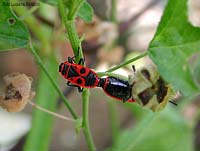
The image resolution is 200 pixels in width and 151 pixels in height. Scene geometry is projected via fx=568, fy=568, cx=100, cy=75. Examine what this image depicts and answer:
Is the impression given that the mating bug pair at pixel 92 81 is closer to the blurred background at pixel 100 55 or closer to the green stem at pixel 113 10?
the blurred background at pixel 100 55

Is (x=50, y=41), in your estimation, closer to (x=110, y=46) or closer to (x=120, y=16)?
(x=110, y=46)

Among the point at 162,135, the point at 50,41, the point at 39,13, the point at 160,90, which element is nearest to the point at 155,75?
the point at 160,90

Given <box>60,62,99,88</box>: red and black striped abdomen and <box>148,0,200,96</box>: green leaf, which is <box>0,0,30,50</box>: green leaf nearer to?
<box>60,62,99,88</box>: red and black striped abdomen

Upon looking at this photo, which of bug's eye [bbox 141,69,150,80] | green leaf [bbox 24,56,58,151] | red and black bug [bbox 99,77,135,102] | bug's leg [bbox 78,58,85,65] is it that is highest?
bug's leg [bbox 78,58,85,65]

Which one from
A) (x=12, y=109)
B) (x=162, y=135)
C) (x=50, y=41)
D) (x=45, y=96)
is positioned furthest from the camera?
(x=162, y=135)

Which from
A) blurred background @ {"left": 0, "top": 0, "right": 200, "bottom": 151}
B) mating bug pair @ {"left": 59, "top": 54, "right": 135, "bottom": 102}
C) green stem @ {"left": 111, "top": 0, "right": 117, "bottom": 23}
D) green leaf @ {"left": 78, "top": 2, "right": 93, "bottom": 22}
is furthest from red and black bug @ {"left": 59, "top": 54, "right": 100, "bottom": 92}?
green stem @ {"left": 111, "top": 0, "right": 117, "bottom": 23}

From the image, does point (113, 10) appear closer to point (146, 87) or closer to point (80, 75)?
point (80, 75)

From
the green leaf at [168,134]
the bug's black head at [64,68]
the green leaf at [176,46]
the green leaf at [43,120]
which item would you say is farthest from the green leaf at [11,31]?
the green leaf at [168,134]

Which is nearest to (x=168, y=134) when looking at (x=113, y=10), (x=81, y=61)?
(x=113, y=10)
